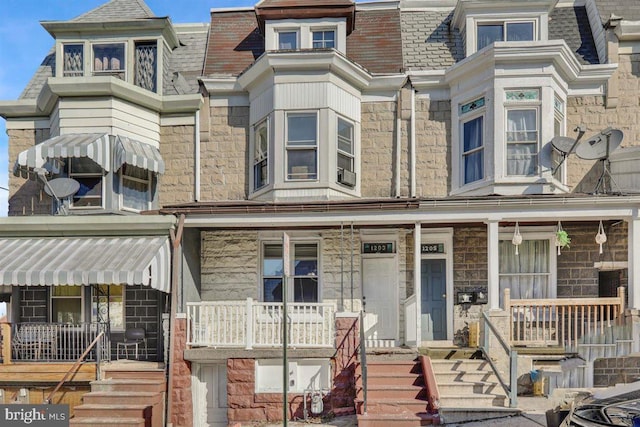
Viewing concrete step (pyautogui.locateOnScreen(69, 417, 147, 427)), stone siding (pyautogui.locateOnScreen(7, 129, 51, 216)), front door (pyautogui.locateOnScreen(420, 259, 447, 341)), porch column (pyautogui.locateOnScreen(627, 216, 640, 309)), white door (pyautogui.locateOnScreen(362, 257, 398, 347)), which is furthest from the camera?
stone siding (pyautogui.locateOnScreen(7, 129, 51, 216))

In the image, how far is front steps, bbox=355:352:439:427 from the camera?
29.4 ft

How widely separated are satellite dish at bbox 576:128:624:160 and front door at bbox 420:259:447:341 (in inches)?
159

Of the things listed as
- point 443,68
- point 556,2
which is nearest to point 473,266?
point 443,68

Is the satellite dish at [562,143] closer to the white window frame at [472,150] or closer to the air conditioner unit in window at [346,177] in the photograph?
the white window frame at [472,150]

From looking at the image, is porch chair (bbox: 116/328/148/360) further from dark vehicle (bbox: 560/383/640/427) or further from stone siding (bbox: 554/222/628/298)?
stone siding (bbox: 554/222/628/298)

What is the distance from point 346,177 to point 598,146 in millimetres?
5836

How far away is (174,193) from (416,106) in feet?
21.7

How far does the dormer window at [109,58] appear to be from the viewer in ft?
46.3

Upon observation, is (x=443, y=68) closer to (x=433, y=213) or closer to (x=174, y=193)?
(x=433, y=213)

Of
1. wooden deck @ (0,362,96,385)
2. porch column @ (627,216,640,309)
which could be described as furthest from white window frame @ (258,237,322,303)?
porch column @ (627,216,640,309)

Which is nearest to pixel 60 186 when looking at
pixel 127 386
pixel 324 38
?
pixel 127 386

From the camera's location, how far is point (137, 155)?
504 inches

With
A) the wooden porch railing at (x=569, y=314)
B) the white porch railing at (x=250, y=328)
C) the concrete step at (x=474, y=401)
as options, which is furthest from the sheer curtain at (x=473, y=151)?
the concrete step at (x=474, y=401)

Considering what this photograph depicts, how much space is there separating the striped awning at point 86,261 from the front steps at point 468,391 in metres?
5.95
